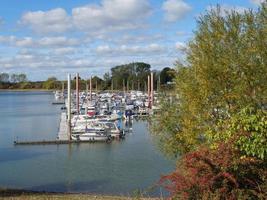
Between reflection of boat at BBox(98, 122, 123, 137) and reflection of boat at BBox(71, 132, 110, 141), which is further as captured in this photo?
reflection of boat at BBox(98, 122, 123, 137)

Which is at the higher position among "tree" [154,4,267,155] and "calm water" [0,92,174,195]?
"tree" [154,4,267,155]

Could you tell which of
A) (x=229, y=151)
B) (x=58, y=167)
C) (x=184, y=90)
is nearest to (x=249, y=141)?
(x=229, y=151)

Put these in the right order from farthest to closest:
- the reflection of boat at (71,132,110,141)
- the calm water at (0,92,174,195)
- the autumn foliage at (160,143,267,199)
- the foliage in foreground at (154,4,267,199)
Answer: the reflection of boat at (71,132,110,141)
the calm water at (0,92,174,195)
the foliage in foreground at (154,4,267,199)
the autumn foliage at (160,143,267,199)

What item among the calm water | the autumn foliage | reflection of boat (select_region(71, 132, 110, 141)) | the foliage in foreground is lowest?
the calm water

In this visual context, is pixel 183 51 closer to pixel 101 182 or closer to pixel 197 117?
pixel 197 117

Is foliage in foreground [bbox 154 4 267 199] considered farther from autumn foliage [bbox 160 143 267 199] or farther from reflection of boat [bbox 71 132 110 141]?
reflection of boat [bbox 71 132 110 141]

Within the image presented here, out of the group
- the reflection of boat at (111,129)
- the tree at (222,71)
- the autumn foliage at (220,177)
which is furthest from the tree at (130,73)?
the autumn foliage at (220,177)

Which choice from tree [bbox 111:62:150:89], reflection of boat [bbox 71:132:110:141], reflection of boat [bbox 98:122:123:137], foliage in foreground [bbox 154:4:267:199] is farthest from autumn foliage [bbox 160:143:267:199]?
tree [bbox 111:62:150:89]

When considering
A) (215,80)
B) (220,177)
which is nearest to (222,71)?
(215,80)

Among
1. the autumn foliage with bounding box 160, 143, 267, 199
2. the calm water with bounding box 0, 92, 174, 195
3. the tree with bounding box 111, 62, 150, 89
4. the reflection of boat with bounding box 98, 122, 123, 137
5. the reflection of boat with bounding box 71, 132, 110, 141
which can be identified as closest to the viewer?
the autumn foliage with bounding box 160, 143, 267, 199

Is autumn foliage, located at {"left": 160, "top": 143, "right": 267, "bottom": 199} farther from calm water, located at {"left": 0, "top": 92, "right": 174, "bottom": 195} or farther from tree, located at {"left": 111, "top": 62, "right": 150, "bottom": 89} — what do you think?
tree, located at {"left": 111, "top": 62, "right": 150, "bottom": 89}

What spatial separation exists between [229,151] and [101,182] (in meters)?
23.1

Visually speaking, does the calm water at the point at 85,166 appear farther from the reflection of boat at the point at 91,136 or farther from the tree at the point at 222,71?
the tree at the point at 222,71

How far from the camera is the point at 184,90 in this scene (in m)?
19.6
